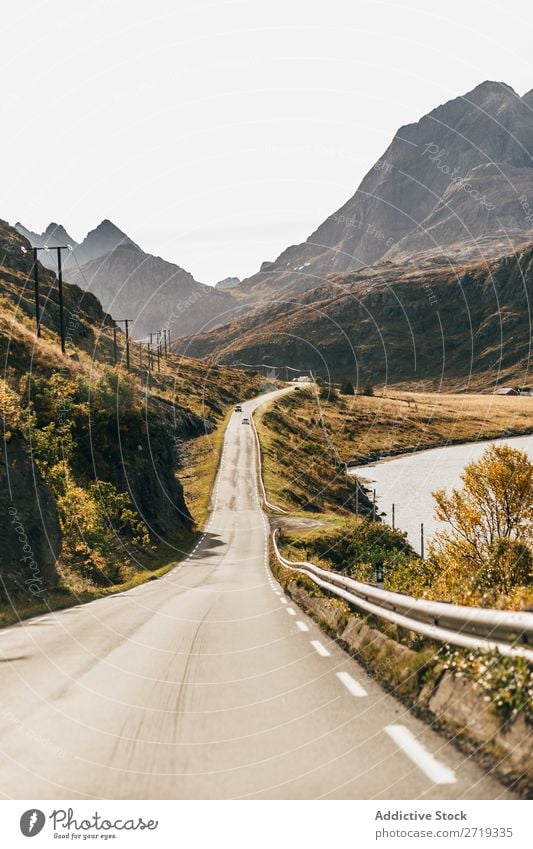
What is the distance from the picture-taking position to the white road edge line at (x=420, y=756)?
5289 mm

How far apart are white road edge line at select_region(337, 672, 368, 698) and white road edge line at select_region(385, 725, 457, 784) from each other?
1.47 metres

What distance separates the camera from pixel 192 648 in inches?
485

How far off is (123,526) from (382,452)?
380ft

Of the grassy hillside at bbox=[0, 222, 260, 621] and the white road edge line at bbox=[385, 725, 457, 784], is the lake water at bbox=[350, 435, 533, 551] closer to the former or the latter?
the grassy hillside at bbox=[0, 222, 260, 621]

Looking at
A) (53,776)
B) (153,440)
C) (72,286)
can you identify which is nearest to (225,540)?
A: (153,440)


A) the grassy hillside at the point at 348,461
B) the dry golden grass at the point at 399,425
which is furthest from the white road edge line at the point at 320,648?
the dry golden grass at the point at 399,425

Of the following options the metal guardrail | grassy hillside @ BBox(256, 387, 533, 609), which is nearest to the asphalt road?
the metal guardrail

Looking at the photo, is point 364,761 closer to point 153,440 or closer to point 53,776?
point 53,776

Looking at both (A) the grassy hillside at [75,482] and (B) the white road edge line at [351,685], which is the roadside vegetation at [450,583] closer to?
(B) the white road edge line at [351,685]

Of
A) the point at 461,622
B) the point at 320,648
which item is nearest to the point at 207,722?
the point at 461,622
